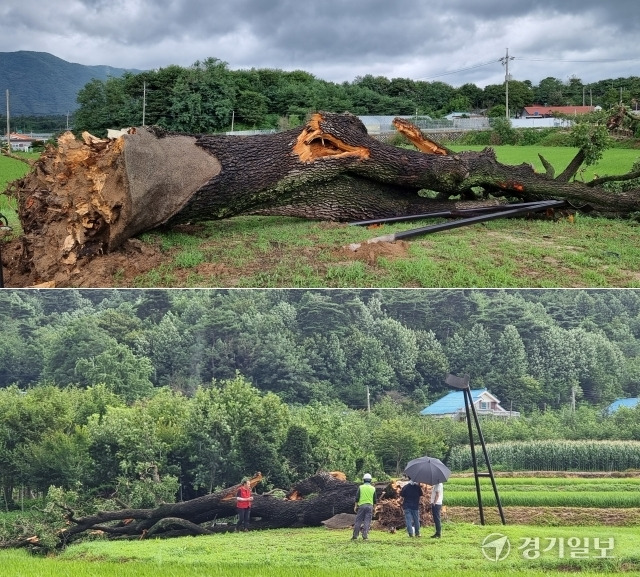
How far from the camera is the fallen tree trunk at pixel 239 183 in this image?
7207mm

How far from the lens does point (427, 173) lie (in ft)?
30.7

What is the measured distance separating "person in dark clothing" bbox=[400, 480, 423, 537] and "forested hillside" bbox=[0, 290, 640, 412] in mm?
739

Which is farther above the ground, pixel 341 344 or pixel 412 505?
pixel 341 344

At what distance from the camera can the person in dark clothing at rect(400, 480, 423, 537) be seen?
17.4ft

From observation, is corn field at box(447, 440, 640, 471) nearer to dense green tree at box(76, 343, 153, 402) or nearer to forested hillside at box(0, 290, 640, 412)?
forested hillside at box(0, 290, 640, 412)

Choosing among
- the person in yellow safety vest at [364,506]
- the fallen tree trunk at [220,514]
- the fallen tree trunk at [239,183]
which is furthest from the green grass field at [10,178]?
the person in yellow safety vest at [364,506]

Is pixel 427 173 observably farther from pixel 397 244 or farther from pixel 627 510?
pixel 627 510

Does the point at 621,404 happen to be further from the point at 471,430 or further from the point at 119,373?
the point at 119,373

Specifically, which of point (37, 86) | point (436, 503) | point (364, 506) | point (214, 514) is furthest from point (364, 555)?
point (37, 86)

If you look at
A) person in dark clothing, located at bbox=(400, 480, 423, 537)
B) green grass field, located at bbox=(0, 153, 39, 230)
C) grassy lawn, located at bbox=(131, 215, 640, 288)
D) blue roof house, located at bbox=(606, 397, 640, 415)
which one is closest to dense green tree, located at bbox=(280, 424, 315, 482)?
person in dark clothing, located at bbox=(400, 480, 423, 537)

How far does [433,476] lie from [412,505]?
28cm

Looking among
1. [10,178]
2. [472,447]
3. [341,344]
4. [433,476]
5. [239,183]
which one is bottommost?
[433,476]

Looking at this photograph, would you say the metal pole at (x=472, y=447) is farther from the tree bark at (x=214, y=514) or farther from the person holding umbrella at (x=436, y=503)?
the tree bark at (x=214, y=514)

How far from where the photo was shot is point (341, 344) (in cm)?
580
